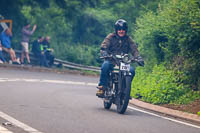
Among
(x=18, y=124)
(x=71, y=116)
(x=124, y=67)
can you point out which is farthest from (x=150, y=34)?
(x=18, y=124)

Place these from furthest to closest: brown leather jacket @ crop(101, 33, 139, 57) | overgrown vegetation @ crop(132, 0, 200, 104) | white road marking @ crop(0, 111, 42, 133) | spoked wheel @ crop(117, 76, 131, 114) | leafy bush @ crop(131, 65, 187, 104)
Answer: overgrown vegetation @ crop(132, 0, 200, 104) < leafy bush @ crop(131, 65, 187, 104) < brown leather jacket @ crop(101, 33, 139, 57) < spoked wheel @ crop(117, 76, 131, 114) < white road marking @ crop(0, 111, 42, 133)

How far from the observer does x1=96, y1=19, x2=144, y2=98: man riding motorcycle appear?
13023mm

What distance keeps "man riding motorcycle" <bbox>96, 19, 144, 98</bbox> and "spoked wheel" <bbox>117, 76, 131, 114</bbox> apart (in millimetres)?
733

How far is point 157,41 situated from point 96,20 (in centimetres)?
1521

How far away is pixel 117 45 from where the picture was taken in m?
13.2

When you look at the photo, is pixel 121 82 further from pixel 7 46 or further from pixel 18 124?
pixel 7 46

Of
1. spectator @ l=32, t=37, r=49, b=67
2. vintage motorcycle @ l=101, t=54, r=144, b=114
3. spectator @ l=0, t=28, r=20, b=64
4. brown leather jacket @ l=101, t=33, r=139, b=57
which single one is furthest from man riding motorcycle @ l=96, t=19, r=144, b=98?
spectator @ l=32, t=37, r=49, b=67

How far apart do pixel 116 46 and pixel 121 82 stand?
1.12 metres

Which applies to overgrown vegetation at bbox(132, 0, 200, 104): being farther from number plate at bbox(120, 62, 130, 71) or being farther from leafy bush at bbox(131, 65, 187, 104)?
number plate at bbox(120, 62, 130, 71)

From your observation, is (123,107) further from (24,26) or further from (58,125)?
(24,26)

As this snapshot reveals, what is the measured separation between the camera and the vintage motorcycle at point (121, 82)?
12.2m

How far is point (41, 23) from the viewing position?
33906 millimetres

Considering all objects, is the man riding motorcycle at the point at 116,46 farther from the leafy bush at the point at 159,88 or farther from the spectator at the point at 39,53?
the spectator at the point at 39,53

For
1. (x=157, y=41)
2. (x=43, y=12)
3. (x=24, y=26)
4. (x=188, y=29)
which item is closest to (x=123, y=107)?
(x=188, y=29)
